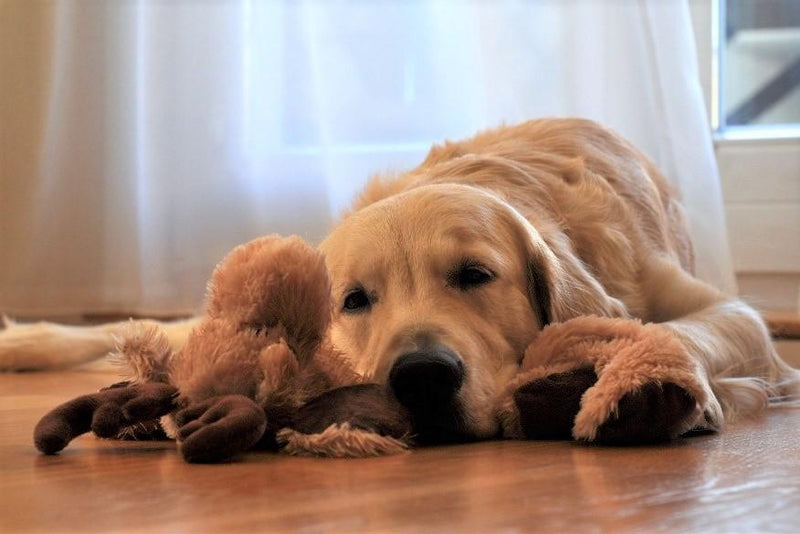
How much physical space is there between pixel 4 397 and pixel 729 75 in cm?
253

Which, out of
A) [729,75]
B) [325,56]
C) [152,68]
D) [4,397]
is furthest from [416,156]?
[4,397]

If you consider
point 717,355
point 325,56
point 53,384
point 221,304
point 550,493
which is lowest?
point 53,384

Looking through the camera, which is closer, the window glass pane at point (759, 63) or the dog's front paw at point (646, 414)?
the dog's front paw at point (646, 414)

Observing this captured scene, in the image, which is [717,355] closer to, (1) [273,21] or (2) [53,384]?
(2) [53,384]

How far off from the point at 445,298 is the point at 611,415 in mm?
356

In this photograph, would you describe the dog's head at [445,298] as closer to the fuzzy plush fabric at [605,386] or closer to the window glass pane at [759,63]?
the fuzzy plush fabric at [605,386]

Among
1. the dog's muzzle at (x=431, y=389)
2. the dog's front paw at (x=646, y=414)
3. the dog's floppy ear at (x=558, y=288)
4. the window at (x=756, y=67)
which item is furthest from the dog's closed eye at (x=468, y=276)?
the window at (x=756, y=67)

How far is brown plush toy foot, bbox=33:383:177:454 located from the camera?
4.18 ft

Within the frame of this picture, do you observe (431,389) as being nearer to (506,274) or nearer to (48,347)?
(506,274)

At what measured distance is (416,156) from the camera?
3279 mm

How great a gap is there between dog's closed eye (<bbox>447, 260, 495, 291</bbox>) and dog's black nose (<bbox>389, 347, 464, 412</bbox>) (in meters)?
0.24

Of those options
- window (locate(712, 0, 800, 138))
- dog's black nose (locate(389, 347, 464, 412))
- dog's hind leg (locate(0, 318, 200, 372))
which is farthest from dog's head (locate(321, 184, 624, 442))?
window (locate(712, 0, 800, 138))

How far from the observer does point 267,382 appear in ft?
4.14

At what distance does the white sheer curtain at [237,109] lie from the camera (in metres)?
3.19
